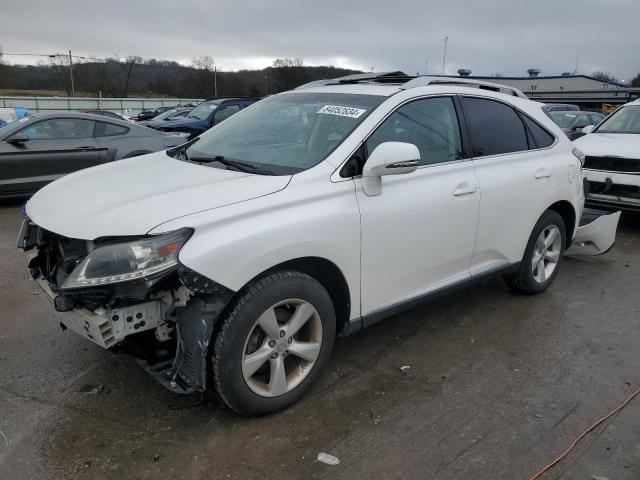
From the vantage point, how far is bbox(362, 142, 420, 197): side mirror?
2.99m

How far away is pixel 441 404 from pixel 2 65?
151ft

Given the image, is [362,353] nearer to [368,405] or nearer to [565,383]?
[368,405]

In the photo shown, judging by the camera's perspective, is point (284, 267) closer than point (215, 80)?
Yes

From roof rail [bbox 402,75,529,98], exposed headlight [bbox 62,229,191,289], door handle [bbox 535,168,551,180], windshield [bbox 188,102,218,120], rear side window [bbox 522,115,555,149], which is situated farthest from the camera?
windshield [bbox 188,102,218,120]

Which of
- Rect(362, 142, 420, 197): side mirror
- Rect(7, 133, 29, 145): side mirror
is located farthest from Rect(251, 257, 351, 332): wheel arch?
Rect(7, 133, 29, 145): side mirror

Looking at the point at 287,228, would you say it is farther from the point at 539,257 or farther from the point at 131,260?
the point at 539,257

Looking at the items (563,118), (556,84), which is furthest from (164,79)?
(563,118)

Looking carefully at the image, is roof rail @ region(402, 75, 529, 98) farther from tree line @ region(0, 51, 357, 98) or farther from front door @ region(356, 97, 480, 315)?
tree line @ region(0, 51, 357, 98)

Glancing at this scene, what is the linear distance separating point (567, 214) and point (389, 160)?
8.81 ft

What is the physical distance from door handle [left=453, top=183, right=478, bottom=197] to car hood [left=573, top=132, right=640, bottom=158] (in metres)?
4.43

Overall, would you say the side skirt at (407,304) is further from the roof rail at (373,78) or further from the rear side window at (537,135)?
the roof rail at (373,78)

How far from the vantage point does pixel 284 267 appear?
9.27ft

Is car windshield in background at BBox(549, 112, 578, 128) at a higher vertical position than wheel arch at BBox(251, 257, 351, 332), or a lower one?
higher

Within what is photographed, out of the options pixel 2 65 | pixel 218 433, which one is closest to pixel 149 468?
pixel 218 433
